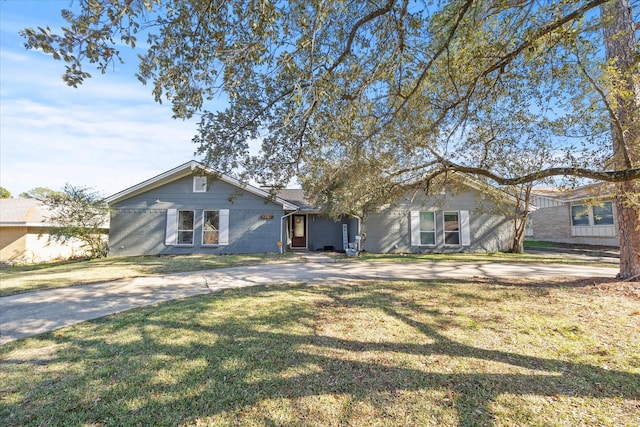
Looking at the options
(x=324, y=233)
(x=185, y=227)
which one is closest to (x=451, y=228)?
(x=324, y=233)

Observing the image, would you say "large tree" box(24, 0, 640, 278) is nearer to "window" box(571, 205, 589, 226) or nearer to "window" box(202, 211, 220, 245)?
"window" box(202, 211, 220, 245)

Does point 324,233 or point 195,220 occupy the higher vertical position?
point 195,220

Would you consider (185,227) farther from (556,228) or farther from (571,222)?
(556,228)

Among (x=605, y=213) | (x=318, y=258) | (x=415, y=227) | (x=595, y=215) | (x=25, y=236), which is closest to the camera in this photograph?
(x=318, y=258)

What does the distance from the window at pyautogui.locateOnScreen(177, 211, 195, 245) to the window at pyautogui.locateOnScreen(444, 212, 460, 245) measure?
1247cm

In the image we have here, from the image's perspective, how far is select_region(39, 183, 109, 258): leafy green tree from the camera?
12.9 meters

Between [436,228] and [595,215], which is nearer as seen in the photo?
[436,228]

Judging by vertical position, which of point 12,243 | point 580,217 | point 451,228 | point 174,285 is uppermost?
point 580,217

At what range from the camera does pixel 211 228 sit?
14.3 metres

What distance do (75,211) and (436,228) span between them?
55.0ft

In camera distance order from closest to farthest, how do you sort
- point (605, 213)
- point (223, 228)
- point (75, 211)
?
point (75, 211), point (223, 228), point (605, 213)

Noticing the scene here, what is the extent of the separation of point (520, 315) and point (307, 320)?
126 inches

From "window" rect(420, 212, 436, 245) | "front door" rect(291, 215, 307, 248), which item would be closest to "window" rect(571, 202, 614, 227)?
"window" rect(420, 212, 436, 245)

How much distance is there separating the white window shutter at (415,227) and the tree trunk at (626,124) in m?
8.43
